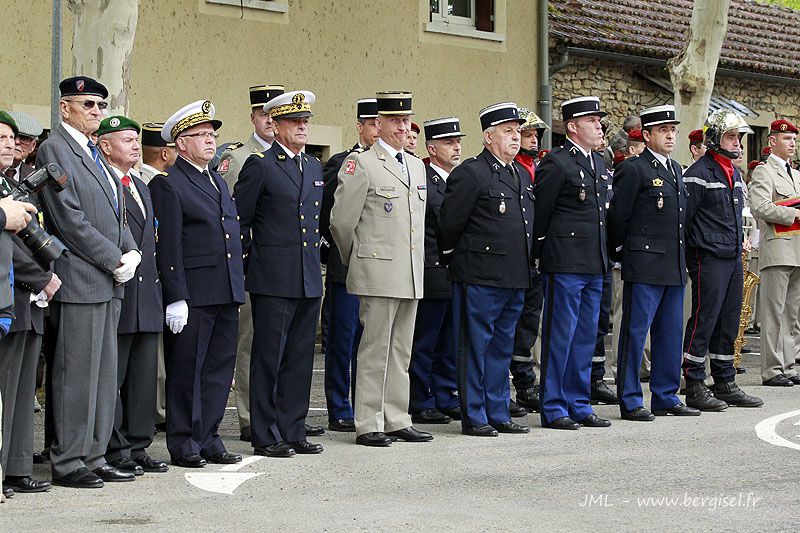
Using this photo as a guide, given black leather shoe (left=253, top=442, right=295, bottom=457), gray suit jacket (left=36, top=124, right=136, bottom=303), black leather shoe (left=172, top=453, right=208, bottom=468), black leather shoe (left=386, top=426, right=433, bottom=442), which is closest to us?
gray suit jacket (left=36, top=124, right=136, bottom=303)

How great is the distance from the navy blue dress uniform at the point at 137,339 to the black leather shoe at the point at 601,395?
4654 millimetres

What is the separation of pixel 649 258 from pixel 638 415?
1164 mm

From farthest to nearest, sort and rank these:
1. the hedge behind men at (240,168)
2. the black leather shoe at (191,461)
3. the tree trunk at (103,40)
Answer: the tree trunk at (103,40), the hedge behind men at (240,168), the black leather shoe at (191,461)

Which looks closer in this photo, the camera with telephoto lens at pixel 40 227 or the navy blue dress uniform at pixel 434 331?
the camera with telephoto lens at pixel 40 227

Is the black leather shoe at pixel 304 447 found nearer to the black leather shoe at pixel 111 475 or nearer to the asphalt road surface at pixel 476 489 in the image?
the asphalt road surface at pixel 476 489

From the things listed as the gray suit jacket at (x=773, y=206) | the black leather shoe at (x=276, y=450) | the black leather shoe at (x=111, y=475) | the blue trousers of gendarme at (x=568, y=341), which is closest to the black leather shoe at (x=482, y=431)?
the blue trousers of gendarme at (x=568, y=341)

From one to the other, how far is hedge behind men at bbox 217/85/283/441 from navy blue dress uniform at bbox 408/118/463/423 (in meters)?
1.32

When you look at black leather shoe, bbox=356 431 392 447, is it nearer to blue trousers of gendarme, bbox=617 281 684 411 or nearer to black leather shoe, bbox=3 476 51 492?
blue trousers of gendarme, bbox=617 281 684 411

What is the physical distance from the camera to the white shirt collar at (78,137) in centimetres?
866

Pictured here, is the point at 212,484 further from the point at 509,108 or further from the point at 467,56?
the point at 467,56

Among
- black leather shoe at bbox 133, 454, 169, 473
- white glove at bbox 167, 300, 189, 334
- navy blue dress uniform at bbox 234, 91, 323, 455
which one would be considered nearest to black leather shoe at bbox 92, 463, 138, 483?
black leather shoe at bbox 133, 454, 169, 473

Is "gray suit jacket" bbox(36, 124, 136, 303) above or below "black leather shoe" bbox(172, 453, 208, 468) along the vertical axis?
above

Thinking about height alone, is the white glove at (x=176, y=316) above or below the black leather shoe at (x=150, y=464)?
above

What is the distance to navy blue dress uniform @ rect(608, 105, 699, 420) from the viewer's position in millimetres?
11547
